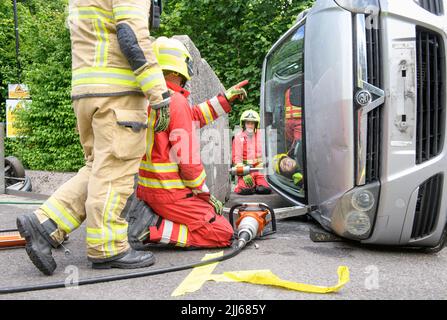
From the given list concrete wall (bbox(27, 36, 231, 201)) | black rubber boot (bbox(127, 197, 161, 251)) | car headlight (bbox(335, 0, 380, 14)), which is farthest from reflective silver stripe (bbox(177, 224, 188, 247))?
car headlight (bbox(335, 0, 380, 14))

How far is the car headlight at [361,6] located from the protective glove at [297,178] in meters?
1.46

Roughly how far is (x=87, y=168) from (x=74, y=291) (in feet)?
2.67

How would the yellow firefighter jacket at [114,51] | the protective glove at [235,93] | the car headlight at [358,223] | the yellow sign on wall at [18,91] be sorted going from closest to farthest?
1. the yellow firefighter jacket at [114,51]
2. the car headlight at [358,223]
3. the protective glove at [235,93]
4. the yellow sign on wall at [18,91]

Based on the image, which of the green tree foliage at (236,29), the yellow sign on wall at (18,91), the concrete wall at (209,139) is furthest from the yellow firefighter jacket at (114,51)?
the yellow sign on wall at (18,91)

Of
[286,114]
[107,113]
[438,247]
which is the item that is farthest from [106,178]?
[286,114]

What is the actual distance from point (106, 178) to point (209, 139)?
2.61m

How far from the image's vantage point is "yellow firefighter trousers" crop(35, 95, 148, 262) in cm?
263

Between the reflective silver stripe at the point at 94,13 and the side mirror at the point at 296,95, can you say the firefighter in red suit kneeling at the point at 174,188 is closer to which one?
the reflective silver stripe at the point at 94,13

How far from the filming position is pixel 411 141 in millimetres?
2809

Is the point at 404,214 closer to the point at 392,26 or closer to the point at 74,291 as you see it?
the point at 392,26

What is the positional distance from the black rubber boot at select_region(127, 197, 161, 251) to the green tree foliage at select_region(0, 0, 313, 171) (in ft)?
19.9

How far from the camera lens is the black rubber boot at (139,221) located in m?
3.15

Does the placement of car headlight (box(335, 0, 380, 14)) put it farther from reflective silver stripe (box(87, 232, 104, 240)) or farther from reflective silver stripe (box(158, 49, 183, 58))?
reflective silver stripe (box(87, 232, 104, 240))

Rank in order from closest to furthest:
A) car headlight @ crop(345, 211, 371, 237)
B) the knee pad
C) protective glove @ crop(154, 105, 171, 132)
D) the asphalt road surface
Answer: the asphalt road surface → protective glove @ crop(154, 105, 171, 132) → car headlight @ crop(345, 211, 371, 237) → the knee pad
